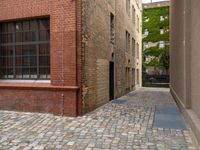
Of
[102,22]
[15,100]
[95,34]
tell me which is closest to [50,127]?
[15,100]

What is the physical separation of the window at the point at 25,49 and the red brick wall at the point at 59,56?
0.51 m

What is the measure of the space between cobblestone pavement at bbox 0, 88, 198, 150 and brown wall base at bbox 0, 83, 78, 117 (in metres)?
0.42

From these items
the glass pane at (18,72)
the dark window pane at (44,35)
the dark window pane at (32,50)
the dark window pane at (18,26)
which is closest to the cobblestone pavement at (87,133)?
the glass pane at (18,72)

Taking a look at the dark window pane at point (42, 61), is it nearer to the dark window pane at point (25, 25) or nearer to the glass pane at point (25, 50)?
the glass pane at point (25, 50)

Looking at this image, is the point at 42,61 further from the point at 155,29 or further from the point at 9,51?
the point at 155,29

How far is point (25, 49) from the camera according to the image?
1032cm

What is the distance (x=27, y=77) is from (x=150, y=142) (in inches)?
236

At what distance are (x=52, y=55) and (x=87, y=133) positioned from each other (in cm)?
366

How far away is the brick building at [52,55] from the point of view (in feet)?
29.9

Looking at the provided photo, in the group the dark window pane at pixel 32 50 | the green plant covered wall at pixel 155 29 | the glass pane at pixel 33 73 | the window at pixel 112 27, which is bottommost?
the glass pane at pixel 33 73

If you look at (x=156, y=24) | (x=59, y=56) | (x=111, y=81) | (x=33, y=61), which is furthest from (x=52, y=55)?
(x=156, y=24)

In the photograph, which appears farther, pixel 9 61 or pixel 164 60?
pixel 164 60

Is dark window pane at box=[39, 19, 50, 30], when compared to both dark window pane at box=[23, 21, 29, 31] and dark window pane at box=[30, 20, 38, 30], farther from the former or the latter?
dark window pane at box=[23, 21, 29, 31]

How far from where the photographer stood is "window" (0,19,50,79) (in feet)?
32.8
